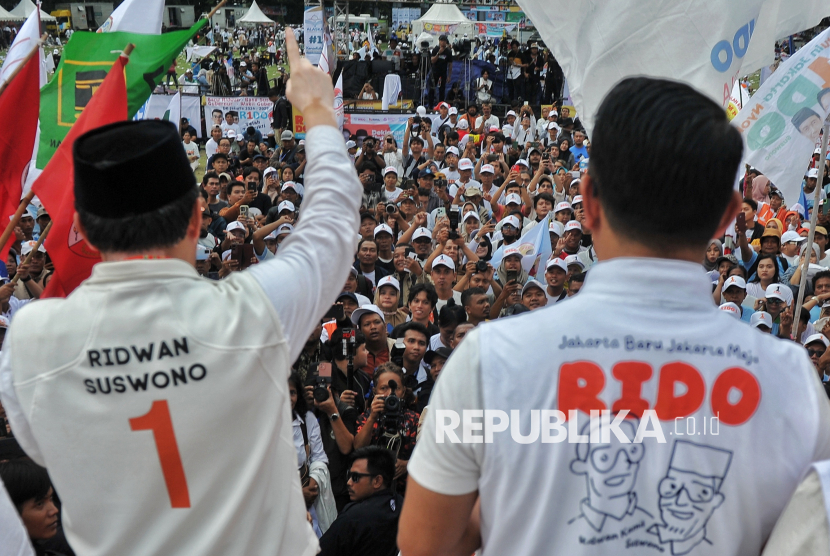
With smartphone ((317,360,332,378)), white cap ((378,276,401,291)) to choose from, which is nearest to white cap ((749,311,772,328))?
white cap ((378,276,401,291))

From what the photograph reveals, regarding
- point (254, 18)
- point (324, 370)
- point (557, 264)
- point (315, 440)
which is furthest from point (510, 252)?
point (254, 18)

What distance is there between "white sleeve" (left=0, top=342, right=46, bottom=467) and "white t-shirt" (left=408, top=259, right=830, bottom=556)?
775 mm

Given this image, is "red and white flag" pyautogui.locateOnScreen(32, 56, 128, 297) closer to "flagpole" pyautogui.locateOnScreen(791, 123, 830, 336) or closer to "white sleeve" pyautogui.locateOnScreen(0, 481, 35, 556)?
"white sleeve" pyautogui.locateOnScreen(0, 481, 35, 556)

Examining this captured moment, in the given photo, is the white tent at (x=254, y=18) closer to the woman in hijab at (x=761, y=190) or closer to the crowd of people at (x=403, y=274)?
the crowd of people at (x=403, y=274)

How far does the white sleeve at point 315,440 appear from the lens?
495 centimetres

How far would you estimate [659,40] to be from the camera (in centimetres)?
415

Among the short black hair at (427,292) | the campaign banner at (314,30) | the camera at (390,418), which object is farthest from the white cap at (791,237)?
the campaign banner at (314,30)

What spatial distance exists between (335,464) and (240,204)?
19.1ft

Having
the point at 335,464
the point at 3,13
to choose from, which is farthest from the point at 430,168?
the point at 3,13

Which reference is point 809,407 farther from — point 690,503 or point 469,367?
point 469,367

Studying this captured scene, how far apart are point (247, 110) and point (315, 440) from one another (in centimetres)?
1513

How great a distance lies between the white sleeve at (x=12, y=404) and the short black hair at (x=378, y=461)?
300cm

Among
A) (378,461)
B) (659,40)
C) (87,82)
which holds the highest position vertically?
(659,40)

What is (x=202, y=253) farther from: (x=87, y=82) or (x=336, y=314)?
(x=87, y=82)
